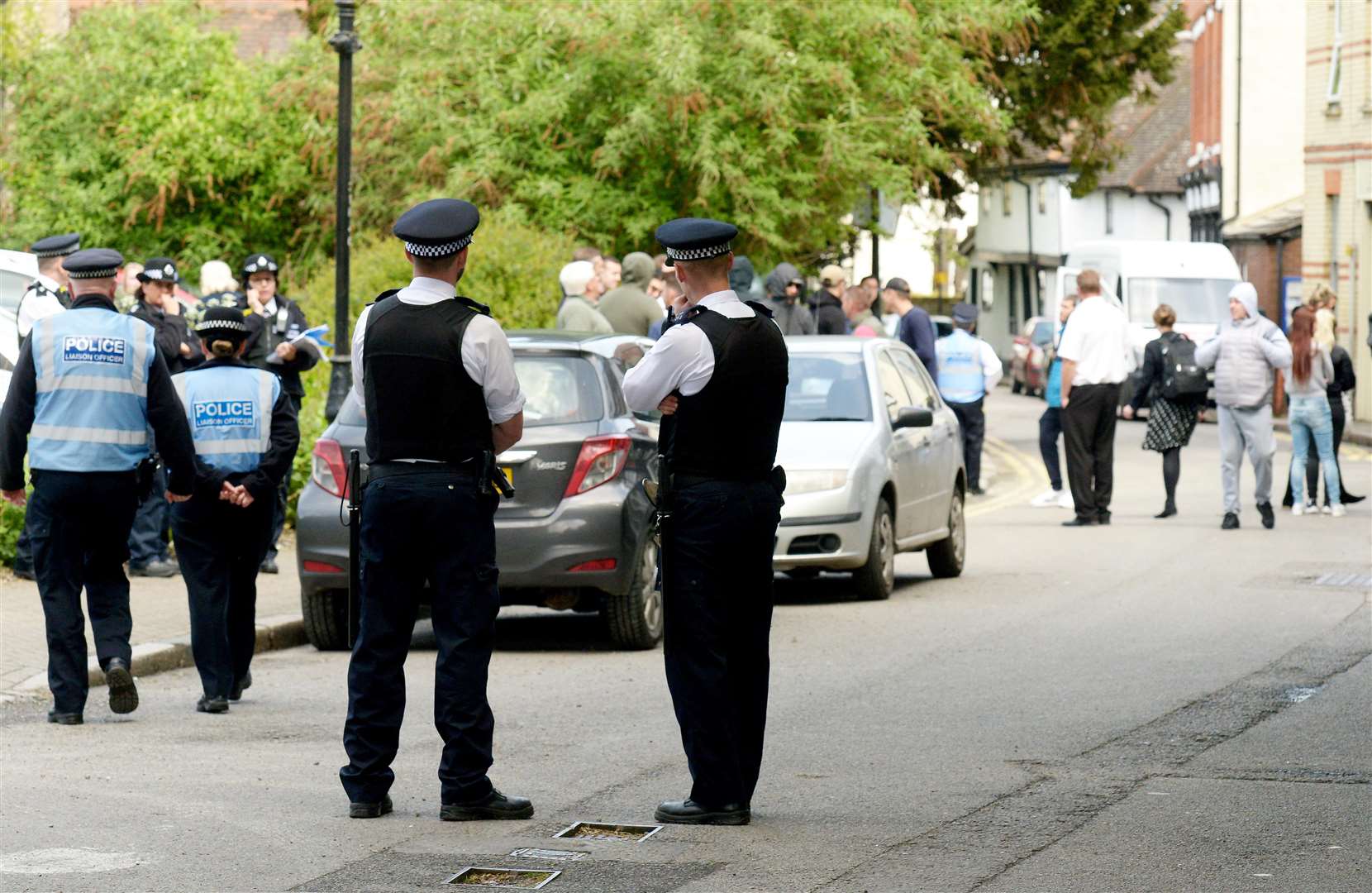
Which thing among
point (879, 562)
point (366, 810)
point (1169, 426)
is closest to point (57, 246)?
point (879, 562)

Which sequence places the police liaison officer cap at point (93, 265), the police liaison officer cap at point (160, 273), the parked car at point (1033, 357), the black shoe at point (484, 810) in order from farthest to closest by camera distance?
the parked car at point (1033, 357) < the police liaison officer cap at point (160, 273) < the police liaison officer cap at point (93, 265) < the black shoe at point (484, 810)

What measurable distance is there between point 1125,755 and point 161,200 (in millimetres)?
19334

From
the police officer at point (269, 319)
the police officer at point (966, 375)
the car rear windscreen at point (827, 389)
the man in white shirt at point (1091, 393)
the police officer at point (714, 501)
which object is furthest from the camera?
the police officer at point (966, 375)

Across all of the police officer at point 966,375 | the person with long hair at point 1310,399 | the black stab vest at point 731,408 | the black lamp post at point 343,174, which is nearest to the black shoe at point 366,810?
the black stab vest at point 731,408

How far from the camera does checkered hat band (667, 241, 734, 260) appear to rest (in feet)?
23.5

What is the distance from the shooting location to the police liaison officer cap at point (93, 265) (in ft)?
30.9

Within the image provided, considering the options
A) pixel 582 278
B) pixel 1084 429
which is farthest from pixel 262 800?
pixel 1084 429

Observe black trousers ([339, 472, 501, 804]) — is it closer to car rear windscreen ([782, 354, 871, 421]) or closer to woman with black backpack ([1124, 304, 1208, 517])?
car rear windscreen ([782, 354, 871, 421])

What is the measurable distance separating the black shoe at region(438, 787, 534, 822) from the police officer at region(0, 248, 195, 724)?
2680mm

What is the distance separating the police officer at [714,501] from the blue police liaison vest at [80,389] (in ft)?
9.92

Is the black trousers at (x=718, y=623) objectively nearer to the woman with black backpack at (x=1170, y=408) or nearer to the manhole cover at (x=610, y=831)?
the manhole cover at (x=610, y=831)

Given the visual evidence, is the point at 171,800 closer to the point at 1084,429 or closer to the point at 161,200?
the point at 1084,429

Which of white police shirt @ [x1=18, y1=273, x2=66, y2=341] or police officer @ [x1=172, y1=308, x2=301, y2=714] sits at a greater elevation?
white police shirt @ [x1=18, y1=273, x2=66, y2=341]

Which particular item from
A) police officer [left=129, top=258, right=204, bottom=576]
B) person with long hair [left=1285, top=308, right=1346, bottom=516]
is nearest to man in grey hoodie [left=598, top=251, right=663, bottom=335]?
police officer [left=129, top=258, right=204, bottom=576]
